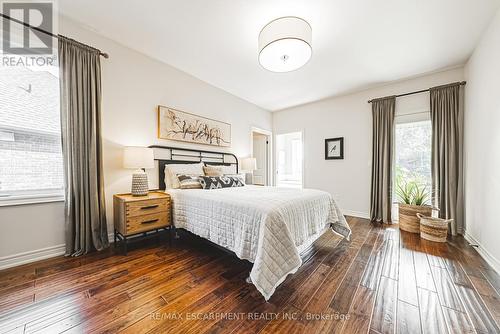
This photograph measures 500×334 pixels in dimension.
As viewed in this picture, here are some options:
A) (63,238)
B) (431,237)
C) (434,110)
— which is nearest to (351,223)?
(431,237)

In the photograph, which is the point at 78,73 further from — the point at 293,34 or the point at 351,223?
the point at 351,223

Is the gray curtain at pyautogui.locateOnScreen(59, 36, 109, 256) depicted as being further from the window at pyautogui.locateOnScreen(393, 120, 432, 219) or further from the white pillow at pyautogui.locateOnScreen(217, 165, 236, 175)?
the window at pyautogui.locateOnScreen(393, 120, 432, 219)

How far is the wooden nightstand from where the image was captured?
212cm

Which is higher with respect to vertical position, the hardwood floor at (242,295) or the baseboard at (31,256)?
the baseboard at (31,256)

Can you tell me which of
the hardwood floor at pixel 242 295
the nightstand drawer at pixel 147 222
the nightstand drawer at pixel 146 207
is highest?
the nightstand drawer at pixel 146 207

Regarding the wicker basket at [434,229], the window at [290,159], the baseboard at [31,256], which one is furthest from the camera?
the window at [290,159]

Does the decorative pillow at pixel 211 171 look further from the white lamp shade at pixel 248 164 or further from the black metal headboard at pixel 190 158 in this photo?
the white lamp shade at pixel 248 164

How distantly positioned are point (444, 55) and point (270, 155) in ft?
12.2

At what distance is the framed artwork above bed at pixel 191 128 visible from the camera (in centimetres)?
296

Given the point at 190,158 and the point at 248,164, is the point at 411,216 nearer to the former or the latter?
the point at 248,164

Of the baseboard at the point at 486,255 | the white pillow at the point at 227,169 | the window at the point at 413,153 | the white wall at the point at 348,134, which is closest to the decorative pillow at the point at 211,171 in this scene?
the white pillow at the point at 227,169

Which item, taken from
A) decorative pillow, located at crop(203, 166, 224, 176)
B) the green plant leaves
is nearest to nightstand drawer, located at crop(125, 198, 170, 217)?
decorative pillow, located at crop(203, 166, 224, 176)

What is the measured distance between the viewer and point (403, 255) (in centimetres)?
216

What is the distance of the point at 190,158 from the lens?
11.2 feet
